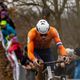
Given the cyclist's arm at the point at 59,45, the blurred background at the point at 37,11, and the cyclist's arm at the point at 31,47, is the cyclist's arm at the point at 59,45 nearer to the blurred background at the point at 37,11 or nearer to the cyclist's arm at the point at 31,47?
the cyclist's arm at the point at 31,47

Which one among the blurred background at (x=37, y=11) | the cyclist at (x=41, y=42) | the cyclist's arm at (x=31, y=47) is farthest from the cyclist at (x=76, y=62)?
the blurred background at (x=37, y=11)

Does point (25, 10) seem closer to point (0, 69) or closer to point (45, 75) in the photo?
point (0, 69)

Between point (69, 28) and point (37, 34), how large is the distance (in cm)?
3026

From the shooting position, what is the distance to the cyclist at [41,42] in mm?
7879

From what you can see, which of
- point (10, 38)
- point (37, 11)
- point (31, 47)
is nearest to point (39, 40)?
point (31, 47)

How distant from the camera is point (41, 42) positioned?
27.1 ft

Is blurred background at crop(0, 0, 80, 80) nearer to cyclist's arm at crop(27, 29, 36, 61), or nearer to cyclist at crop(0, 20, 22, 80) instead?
cyclist at crop(0, 20, 22, 80)

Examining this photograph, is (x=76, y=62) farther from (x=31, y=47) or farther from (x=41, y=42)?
(x=31, y=47)

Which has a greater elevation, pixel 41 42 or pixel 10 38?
pixel 41 42

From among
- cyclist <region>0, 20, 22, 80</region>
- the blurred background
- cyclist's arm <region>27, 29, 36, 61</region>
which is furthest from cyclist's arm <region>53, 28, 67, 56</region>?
the blurred background

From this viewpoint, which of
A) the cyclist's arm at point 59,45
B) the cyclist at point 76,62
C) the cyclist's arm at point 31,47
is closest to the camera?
the cyclist's arm at point 31,47

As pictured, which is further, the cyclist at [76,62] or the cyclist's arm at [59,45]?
the cyclist at [76,62]

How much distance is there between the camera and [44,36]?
7.94 m

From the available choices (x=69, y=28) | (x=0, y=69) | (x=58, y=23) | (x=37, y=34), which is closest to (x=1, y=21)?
(x=37, y=34)
